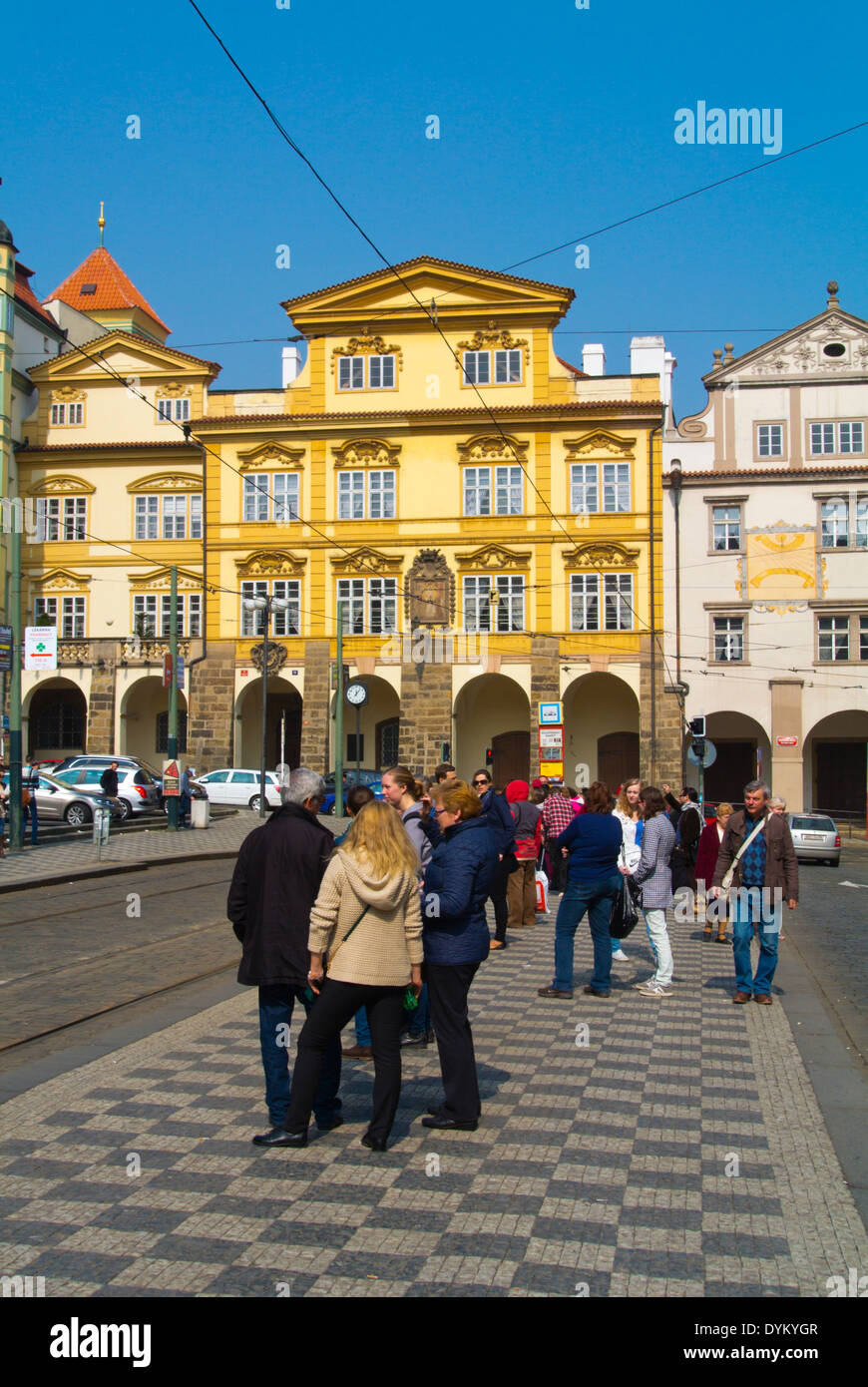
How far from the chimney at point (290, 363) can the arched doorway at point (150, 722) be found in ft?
41.9

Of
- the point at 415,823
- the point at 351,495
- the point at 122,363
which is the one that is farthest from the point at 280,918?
the point at 122,363

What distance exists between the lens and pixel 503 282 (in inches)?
1738

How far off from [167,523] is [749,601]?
68.7ft

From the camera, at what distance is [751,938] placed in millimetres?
10578

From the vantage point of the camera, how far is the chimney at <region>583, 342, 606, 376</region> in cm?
4916

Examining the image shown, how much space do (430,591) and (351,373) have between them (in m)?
8.29

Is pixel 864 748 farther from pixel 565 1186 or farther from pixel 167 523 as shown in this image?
pixel 565 1186

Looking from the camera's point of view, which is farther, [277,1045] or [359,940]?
[277,1045]

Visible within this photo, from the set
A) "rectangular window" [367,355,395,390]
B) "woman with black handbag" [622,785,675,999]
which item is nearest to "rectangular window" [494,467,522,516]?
"rectangular window" [367,355,395,390]

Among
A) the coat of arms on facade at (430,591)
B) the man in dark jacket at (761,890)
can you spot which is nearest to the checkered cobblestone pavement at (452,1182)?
the man in dark jacket at (761,890)

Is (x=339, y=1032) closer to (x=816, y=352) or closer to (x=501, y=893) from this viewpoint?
(x=501, y=893)

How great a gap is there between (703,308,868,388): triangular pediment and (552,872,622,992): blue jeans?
36092mm

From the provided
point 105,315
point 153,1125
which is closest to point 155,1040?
point 153,1125

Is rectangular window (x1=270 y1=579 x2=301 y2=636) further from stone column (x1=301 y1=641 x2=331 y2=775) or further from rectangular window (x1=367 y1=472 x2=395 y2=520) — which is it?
rectangular window (x1=367 y1=472 x2=395 y2=520)
